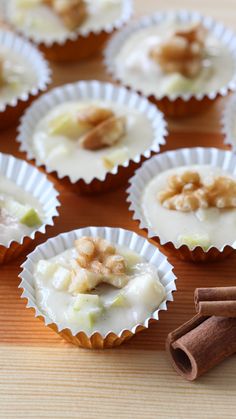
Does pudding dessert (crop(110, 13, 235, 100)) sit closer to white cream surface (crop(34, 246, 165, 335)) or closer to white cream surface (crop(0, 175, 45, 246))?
white cream surface (crop(0, 175, 45, 246))

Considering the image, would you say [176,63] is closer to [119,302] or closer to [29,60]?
[29,60]

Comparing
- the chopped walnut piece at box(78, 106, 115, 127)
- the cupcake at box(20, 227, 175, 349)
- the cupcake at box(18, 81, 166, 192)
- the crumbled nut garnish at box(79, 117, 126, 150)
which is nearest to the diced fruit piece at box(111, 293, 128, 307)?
the cupcake at box(20, 227, 175, 349)

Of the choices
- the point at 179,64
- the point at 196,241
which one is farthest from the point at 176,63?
the point at 196,241

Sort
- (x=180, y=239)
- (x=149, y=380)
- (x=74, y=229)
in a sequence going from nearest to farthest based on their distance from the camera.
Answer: (x=149, y=380), (x=180, y=239), (x=74, y=229)

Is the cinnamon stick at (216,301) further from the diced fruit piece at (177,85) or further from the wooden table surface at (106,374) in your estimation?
the diced fruit piece at (177,85)

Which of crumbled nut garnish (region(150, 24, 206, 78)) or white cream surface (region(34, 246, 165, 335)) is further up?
crumbled nut garnish (region(150, 24, 206, 78))

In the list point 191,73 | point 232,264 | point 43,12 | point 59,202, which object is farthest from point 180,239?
point 43,12

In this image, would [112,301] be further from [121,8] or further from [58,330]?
[121,8]
